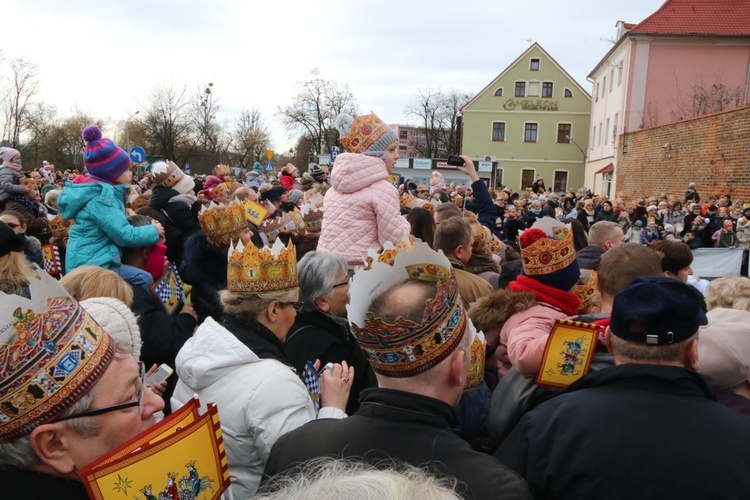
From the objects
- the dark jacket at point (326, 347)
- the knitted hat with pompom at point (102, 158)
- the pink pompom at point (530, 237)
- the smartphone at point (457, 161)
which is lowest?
the dark jacket at point (326, 347)

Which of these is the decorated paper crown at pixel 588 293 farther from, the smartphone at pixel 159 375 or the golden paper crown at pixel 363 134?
the smartphone at pixel 159 375

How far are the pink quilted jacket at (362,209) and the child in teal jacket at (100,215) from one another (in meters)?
1.48

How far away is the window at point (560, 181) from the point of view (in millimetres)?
49906

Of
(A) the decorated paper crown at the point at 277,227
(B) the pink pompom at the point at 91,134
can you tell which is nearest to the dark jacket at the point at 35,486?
(B) the pink pompom at the point at 91,134

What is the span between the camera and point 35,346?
141cm

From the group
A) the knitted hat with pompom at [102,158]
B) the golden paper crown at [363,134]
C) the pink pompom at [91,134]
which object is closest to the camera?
the knitted hat with pompom at [102,158]

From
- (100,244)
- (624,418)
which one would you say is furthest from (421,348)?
(100,244)

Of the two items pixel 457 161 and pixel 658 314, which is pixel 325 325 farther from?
pixel 457 161

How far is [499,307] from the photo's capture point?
298cm

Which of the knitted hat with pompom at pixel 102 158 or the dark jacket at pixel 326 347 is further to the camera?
the knitted hat with pompom at pixel 102 158

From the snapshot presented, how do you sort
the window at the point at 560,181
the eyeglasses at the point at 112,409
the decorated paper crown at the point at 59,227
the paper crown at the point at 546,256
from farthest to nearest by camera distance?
the window at the point at 560,181, the decorated paper crown at the point at 59,227, the paper crown at the point at 546,256, the eyeglasses at the point at 112,409

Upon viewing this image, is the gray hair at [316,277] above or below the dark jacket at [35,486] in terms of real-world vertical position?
above

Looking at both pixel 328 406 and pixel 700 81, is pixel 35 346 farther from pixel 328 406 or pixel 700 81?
pixel 700 81

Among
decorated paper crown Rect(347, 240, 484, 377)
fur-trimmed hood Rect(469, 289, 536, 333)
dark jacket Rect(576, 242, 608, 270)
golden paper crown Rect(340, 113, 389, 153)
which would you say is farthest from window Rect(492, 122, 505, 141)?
decorated paper crown Rect(347, 240, 484, 377)
